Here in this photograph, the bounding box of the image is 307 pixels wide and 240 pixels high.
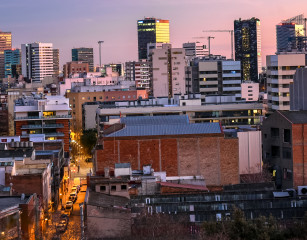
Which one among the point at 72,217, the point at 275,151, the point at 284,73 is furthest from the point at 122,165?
the point at 284,73

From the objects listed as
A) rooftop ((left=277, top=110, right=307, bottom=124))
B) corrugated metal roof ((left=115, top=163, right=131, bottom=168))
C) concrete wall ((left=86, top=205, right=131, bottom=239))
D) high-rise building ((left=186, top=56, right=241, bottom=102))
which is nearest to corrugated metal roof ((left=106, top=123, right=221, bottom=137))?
rooftop ((left=277, top=110, right=307, bottom=124))

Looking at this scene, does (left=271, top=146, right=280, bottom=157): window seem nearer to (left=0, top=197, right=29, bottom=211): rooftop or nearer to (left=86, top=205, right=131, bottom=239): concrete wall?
(left=0, top=197, right=29, bottom=211): rooftop

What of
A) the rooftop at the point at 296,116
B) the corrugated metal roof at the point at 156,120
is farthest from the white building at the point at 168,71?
the rooftop at the point at 296,116

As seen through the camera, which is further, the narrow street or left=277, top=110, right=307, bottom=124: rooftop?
left=277, top=110, right=307, bottom=124: rooftop

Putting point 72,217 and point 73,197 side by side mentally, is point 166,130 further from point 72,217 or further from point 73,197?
point 72,217

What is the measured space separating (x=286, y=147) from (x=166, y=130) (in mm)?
8740

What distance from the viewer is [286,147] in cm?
6038

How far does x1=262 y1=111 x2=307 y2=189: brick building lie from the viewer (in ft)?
193

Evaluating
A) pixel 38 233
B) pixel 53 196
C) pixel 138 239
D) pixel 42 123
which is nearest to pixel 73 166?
pixel 42 123

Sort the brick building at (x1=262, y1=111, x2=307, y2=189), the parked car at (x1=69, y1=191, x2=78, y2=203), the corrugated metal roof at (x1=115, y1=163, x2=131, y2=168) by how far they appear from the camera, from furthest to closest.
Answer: the parked car at (x1=69, y1=191, x2=78, y2=203) → the brick building at (x1=262, y1=111, x2=307, y2=189) → the corrugated metal roof at (x1=115, y1=163, x2=131, y2=168)

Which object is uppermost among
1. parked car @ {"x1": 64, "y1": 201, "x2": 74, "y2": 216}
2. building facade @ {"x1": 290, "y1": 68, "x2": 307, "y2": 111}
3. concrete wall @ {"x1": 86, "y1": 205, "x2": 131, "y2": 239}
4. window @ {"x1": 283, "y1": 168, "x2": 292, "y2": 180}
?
building facade @ {"x1": 290, "y1": 68, "x2": 307, "y2": 111}

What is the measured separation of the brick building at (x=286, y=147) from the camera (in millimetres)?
58781

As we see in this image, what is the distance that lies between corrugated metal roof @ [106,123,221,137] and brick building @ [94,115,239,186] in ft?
0.69

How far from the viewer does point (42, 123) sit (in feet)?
278
